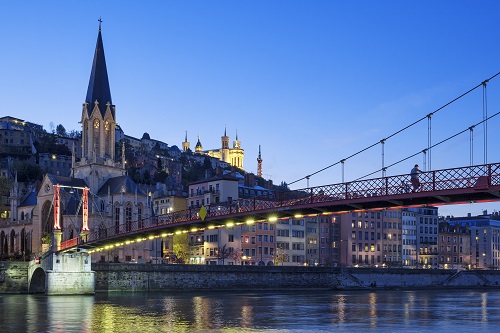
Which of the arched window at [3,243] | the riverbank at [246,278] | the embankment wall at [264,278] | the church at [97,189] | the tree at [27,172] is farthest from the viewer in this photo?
the tree at [27,172]

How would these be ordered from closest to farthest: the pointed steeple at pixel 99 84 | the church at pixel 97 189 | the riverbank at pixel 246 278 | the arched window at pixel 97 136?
1. the riverbank at pixel 246 278
2. the church at pixel 97 189
3. the arched window at pixel 97 136
4. the pointed steeple at pixel 99 84

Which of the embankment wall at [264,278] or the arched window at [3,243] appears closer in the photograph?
the embankment wall at [264,278]

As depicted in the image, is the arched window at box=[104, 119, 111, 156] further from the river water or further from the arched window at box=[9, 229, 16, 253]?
the river water

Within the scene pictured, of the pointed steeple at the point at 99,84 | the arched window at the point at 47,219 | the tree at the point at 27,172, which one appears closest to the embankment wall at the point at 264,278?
the arched window at the point at 47,219

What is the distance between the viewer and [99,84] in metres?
134

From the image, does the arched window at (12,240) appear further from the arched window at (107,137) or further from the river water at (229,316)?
the river water at (229,316)

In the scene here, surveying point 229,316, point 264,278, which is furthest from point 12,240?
point 229,316

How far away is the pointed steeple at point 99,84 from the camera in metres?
132

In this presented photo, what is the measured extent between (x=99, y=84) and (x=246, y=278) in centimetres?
5142

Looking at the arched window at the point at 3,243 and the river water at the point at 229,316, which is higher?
the arched window at the point at 3,243

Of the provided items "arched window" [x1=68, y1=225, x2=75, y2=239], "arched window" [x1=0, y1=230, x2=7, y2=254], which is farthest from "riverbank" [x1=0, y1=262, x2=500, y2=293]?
"arched window" [x1=0, y1=230, x2=7, y2=254]

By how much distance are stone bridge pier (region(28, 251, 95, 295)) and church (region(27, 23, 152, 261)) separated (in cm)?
2999

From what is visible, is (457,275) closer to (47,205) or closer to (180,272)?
(180,272)

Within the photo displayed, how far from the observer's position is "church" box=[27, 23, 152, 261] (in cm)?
11856
